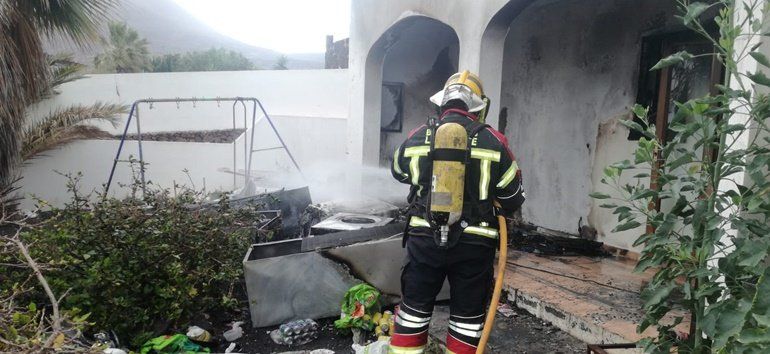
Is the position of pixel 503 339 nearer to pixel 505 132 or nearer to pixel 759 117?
pixel 759 117

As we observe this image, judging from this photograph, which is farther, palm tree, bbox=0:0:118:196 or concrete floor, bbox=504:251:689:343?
palm tree, bbox=0:0:118:196

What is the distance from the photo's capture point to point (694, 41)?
456 centimetres

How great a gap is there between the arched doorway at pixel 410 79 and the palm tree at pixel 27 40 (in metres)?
4.47

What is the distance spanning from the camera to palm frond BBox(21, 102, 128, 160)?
410 inches

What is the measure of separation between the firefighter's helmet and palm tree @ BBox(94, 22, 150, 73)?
29129 mm

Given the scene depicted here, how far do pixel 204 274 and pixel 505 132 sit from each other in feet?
Result: 14.8

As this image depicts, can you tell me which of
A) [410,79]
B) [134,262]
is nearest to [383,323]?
[134,262]

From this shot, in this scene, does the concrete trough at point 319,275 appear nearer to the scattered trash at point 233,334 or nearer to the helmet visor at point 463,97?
the scattered trash at point 233,334

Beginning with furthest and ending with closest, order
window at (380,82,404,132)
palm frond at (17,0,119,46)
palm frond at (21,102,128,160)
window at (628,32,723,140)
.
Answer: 1. palm frond at (21,102,128,160)
2. window at (380,82,404,132)
3. palm frond at (17,0,119,46)
4. window at (628,32,723,140)

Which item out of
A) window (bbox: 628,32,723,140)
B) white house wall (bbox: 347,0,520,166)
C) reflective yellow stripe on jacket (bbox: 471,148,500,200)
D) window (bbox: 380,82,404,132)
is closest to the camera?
reflective yellow stripe on jacket (bbox: 471,148,500,200)

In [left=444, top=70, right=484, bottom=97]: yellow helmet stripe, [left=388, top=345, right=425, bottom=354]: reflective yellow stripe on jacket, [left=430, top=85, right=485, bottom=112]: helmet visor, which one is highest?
[left=444, top=70, right=484, bottom=97]: yellow helmet stripe

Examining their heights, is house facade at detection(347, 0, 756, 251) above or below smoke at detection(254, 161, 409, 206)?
above

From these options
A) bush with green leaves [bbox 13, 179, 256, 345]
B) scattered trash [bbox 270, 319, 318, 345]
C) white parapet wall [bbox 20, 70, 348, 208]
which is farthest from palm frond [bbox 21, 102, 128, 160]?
scattered trash [bbox 270, 319, 318, 345]

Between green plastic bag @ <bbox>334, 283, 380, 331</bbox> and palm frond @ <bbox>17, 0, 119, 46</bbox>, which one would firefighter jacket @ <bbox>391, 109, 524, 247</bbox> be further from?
palm frond @ <bbox>17, 0, 119, 46</bbox>
